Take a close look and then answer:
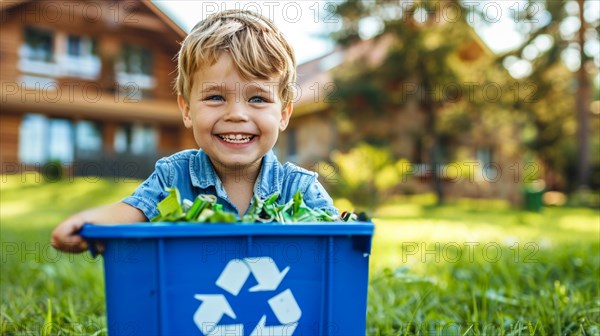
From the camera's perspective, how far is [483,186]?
20.2 metres

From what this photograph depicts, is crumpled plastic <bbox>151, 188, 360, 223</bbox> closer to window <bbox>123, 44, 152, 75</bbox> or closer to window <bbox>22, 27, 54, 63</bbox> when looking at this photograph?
window <bbox>123, 44, 152, 75</bbox>

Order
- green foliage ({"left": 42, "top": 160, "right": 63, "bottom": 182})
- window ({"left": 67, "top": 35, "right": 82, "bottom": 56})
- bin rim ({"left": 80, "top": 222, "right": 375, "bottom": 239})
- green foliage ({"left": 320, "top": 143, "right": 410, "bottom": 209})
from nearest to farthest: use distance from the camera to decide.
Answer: bin rim ({"left": 80, "top": 222, "right": 375, "bottom": 239}) < green foliage ({"left": 320, "top": 143, "right": 410, "bottom": 209}) < green foliage ({"left": 42, "top": 160, "right": 63, "bottom": 182}) < window ({"left": 67, "top": 35, "right": 82, "bottom": 56})

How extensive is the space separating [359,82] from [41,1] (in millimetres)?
9450

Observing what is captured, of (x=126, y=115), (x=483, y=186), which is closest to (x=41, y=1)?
(x=126, y=115)

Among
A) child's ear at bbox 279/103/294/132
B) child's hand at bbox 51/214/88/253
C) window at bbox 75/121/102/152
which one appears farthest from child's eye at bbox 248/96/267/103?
window at bbox 75/121/102/152

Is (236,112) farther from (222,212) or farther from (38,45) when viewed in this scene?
(38,45)

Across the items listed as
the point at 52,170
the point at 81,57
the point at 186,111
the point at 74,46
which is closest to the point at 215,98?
the point at 186,111

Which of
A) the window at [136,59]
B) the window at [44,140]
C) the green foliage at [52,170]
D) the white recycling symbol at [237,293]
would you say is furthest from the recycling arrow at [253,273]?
the window at [136,59]

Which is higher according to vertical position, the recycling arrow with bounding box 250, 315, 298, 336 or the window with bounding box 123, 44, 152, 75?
the window with bounding box 123, 44, 152, 75

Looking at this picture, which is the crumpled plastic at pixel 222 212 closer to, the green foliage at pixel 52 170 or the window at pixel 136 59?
the green foliage at pixel 52 170

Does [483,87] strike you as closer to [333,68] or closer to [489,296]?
[333,68]

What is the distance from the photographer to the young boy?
176 cm

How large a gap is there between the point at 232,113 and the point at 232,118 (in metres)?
0.02

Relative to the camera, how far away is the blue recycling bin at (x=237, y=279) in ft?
4.11
